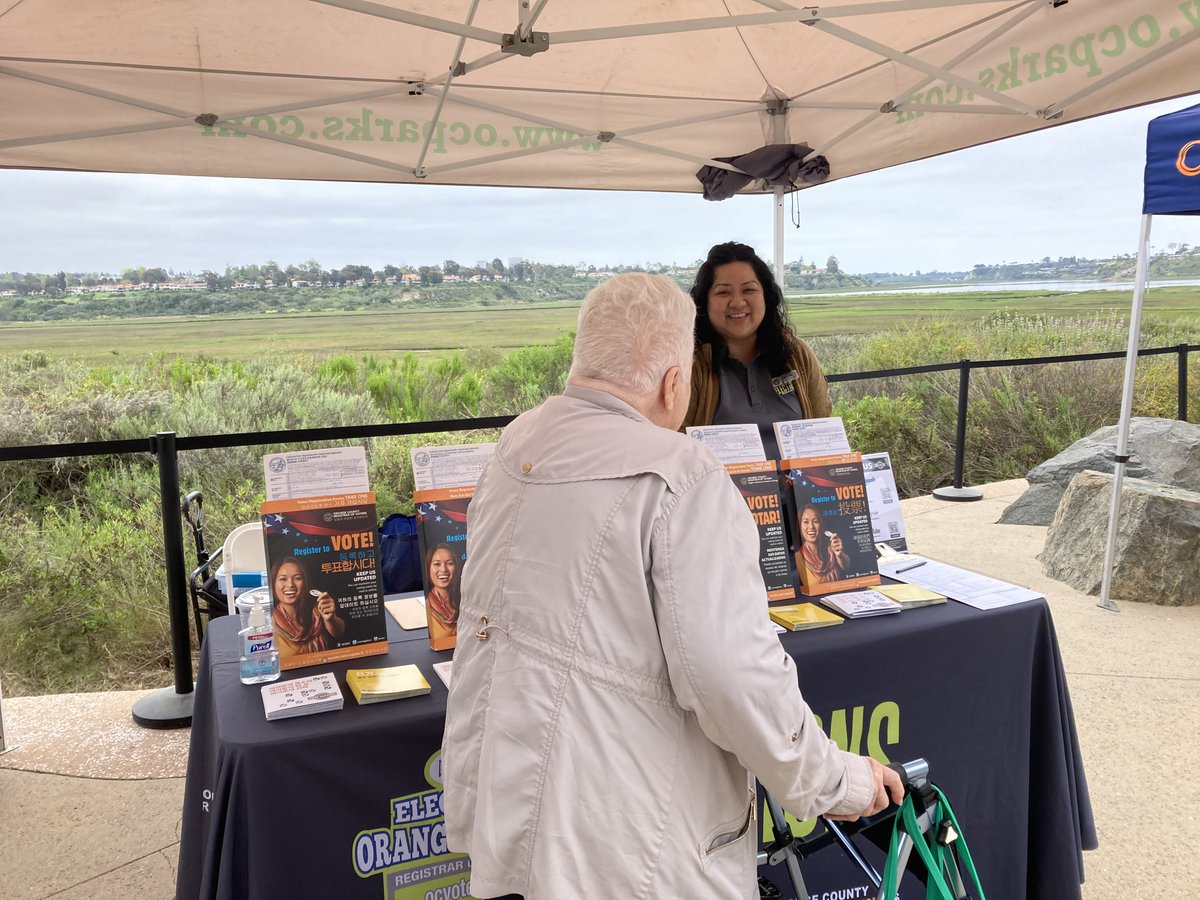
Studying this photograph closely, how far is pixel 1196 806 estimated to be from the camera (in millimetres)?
2586

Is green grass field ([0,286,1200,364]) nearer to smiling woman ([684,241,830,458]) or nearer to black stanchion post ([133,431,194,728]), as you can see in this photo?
smiling woman ([684,241,830,458])

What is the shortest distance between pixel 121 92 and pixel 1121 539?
504cm

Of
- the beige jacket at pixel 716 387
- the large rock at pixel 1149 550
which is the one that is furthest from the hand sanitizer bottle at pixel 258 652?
the large rock at pixel 1149 550

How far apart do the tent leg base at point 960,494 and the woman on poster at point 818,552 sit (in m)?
5.38

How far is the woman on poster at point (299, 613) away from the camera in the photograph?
1.63 m

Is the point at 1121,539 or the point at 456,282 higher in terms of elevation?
the point at 456,282

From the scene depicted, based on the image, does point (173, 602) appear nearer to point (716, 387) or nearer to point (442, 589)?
point (442, 589)

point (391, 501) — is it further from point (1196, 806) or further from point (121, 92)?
point (1196, 806)

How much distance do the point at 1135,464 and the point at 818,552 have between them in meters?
5.28

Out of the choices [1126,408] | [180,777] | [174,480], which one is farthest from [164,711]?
[1126,408]

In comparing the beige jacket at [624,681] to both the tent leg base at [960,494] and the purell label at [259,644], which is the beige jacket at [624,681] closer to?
the purell label at [259,644]

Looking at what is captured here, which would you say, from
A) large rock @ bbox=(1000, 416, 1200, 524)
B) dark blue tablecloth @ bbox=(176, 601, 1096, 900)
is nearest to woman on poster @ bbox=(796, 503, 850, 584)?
dark blue tablecloth @ bbox=(176, 601, 1096, 900)

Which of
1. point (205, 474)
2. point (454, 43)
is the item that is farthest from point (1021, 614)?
point (205, 474)

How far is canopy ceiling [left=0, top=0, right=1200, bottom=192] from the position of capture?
9.04 feet
